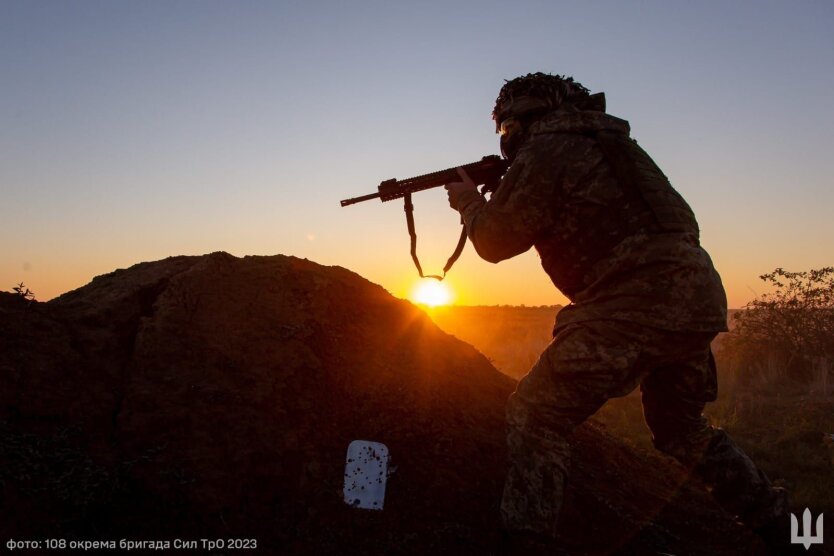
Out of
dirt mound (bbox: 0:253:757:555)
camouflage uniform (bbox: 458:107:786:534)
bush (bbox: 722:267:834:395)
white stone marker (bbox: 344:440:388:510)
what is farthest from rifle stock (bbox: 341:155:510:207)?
bush (bbox: 722:267:834:395)

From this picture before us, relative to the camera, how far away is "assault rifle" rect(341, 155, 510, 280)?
3.64 meters

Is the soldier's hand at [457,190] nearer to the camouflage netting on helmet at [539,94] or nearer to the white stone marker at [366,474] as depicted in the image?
the camouflage netting on helmet at [539,94]

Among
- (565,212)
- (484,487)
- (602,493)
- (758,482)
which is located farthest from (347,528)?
(758,482)

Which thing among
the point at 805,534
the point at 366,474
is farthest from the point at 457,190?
the point at 805,534

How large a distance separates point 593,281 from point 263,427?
1.98m

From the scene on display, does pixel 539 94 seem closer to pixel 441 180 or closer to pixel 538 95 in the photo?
pixel 538 95

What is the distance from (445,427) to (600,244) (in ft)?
5.25

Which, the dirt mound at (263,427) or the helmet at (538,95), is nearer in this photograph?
the dirt mound at (263,427)

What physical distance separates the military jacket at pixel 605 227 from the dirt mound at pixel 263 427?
4.16 feet

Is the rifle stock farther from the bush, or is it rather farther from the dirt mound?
the bush

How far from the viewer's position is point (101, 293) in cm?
395

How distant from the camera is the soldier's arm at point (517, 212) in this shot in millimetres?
2852

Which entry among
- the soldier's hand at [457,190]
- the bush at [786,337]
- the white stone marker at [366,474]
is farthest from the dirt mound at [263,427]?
the bush at [786,337]

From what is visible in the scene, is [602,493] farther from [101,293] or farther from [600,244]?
[101,293]
